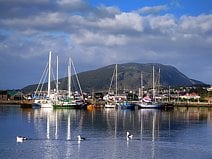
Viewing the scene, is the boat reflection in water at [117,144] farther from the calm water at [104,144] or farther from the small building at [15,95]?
the small building at [15,95]

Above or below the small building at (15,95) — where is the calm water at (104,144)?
below

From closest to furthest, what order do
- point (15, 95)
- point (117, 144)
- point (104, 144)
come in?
point (104, 144) → point (117, 144) → point (15, 95)

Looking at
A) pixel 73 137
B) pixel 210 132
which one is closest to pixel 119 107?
pixel 210 132

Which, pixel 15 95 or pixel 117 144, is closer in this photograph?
pixel 117 144

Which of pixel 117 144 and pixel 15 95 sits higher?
pixel 15 95

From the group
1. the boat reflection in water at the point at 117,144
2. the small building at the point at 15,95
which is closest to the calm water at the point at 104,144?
the boat reflection in water at the point at 117,144

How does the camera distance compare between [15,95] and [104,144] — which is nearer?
[104,144]

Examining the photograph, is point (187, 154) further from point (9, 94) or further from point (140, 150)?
point (9, 94)

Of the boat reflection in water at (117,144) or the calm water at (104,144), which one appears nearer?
the calm water at (104,144)

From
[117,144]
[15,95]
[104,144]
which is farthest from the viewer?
[15,95]

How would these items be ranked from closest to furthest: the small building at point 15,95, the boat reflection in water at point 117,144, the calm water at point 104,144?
the calm water at point 104,144 < the boat reflection in water at point 117,144 < the small building at point 15,95

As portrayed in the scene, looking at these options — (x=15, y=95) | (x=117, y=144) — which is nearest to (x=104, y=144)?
(x=117, y=144)

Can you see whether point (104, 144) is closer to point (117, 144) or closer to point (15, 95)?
point (117, 144)

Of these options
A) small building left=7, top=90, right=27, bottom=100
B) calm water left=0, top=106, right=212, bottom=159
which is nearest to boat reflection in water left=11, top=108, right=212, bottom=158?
calm water left=0, top=106, right=212, bottom=159
